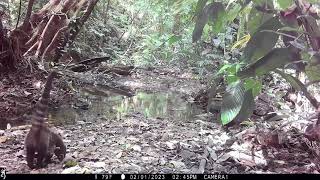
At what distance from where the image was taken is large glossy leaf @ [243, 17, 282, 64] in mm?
1802

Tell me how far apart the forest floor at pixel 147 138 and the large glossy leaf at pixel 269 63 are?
0.29 metres

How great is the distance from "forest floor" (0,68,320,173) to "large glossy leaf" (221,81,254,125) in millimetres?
189

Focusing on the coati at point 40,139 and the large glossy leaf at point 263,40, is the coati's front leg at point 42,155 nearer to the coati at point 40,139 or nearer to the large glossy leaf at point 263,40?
the coati at point 40,139

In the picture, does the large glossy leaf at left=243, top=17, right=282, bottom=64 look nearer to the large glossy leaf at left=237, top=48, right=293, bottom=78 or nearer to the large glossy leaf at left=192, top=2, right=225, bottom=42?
the large glossy leaf at left=237, top=48, right=293, bottom=78

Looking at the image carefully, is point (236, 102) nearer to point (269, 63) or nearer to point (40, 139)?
point (269, 63)

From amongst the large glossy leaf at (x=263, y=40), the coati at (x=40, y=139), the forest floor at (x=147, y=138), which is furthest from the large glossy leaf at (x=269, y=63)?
the coati at (x=40, y=139)

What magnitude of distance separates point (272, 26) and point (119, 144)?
95cm

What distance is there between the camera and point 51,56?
3713 mm

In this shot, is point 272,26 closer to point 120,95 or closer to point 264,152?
point 264,152

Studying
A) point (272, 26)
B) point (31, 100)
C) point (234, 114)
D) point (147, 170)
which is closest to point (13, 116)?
point (31, 100)

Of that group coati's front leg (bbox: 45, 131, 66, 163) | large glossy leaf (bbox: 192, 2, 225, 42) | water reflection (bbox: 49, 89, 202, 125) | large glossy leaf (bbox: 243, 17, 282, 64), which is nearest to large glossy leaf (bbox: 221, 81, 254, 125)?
large glossy leaf (bbox: 243, 17, 282, 64)

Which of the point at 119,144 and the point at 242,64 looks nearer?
the point at 242,64

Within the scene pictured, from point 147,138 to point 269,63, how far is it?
3.05ft

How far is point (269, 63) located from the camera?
5.55ft
